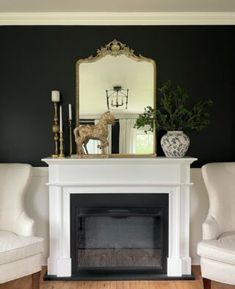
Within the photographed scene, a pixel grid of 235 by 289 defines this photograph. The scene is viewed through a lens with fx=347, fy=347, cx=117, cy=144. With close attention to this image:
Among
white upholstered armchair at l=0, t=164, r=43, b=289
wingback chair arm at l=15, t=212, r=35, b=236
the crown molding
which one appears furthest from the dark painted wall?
wingback chair arm at l=15, t=212, r=35, b=236

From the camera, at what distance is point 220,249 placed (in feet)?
8.47

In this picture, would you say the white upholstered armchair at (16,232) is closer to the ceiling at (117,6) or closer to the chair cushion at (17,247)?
the chair cushion at (17,247)

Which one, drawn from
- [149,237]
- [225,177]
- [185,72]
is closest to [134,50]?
[185,72]

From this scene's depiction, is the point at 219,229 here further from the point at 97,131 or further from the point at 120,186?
the point at 97,131

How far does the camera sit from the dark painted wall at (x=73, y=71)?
137 inches

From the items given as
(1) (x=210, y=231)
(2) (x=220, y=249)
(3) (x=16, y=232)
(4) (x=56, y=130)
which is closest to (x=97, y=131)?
(4) (x=56, y=130)

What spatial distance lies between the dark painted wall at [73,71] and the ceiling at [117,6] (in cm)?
20

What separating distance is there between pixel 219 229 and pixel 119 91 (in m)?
1.59

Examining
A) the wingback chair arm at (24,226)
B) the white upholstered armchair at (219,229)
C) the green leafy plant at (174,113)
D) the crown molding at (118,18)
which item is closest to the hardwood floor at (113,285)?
the white upholstered armchair at (219,229)

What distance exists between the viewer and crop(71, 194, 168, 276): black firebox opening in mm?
3193

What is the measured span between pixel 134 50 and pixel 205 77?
77cm

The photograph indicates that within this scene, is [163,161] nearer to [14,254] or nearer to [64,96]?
[64,96]

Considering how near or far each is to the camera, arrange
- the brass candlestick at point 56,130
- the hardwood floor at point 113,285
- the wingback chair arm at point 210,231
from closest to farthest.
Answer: the wingback chair arm at point 210,231, the hardwood floor at point 113,285, the brass candlestick at point 56,130

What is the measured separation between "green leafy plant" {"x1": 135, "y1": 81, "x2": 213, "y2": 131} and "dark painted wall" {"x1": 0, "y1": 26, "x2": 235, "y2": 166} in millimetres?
93
